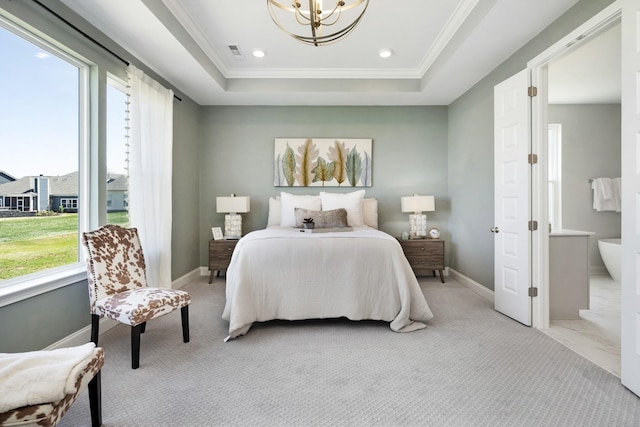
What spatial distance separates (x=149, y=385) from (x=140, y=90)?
2.59m

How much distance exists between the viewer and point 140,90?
3.03m

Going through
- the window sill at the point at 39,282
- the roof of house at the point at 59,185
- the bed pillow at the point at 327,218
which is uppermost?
the roof of house at the point at 59,185

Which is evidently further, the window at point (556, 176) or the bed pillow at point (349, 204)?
the window at point (556, 176)

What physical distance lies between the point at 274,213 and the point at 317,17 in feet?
9.41

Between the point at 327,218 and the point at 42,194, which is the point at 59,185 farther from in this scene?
the point at 327,218

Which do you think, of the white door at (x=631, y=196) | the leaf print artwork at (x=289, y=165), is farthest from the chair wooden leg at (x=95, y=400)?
the leaf print artwork at (x=289, y=165)

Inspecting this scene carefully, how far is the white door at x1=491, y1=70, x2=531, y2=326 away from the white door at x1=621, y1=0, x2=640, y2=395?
91 cm

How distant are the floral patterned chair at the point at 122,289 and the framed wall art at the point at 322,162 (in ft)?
8.20

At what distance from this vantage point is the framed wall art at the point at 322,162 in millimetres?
4707

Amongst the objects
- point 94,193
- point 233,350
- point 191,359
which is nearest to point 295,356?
point 233,350

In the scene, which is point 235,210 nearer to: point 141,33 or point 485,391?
point 141,33

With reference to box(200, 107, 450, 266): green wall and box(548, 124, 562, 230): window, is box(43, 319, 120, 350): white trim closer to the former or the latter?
box(200, 107, 450, 266): green wall

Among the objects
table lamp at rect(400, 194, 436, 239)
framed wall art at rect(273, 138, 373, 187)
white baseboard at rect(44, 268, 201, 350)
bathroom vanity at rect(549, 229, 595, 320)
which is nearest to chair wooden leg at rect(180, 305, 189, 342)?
white baseboard at rect(44, 268, 201, 350)

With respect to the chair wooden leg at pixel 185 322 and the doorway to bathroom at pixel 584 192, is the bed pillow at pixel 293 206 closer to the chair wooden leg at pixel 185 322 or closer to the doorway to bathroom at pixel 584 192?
the chair wooden leg at pixel 185 322
